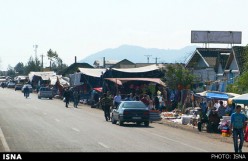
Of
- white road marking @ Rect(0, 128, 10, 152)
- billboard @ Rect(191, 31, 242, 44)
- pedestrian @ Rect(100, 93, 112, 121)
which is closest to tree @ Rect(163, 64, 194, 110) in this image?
pedestrian @ Rect(100, 93, 112, 121)

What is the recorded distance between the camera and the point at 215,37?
74.8 metres

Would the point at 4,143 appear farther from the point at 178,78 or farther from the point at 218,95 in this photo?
the point at 178,78

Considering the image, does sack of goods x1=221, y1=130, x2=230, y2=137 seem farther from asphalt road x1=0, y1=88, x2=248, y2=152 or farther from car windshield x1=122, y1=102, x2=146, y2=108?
car windshield x1=122, y1=102, x2=146, y2=108

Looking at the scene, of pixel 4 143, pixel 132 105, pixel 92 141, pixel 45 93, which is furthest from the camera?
pixel 45 93

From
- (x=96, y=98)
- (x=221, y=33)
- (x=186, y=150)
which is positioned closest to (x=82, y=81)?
(x=96, y=98)

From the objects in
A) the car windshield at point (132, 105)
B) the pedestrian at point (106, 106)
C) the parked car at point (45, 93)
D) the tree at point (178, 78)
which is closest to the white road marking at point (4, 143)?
the car windshield at point (132, 105)

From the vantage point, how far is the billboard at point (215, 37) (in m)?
74.1

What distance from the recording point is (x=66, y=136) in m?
27.5

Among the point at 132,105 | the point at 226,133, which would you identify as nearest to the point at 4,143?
the point at 226,133

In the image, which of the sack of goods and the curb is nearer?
the curb

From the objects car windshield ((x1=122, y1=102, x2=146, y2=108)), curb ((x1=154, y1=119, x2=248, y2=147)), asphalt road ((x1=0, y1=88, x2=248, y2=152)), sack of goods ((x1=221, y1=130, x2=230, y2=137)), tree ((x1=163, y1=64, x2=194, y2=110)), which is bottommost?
curb ((x1=154, y1=119, x2=248, y2=147))

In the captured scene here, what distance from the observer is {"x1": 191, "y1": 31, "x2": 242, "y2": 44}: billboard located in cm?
7412

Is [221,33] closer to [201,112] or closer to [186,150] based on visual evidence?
[201,112]

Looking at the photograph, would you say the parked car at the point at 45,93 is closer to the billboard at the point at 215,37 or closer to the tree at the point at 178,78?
the billboard at the point at 215,37
